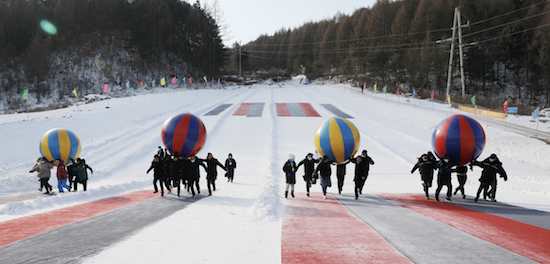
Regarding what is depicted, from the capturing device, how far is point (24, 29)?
67.7 metres

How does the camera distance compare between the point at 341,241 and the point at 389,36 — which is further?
the point at 389,36

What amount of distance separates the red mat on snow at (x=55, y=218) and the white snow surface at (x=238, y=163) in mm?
658

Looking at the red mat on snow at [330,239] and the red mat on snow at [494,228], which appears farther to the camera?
the red mat on snow at [494,228]

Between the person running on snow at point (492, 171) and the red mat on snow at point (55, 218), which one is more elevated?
the person running on snow at point (492, 171)

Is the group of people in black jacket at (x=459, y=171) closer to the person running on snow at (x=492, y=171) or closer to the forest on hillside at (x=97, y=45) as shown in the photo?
the person running on snow at (x=492, y=171)

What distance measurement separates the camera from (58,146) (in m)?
13.0

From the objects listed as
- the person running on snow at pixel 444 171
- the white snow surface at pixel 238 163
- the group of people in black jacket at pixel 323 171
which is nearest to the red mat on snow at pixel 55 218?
the white snow surface at pixel 238 163

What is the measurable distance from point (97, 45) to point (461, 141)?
79.1 metres

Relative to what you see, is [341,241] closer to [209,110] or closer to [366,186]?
[366,186]

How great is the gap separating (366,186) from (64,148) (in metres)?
13.2

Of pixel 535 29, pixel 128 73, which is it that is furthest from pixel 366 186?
pixel 128 73

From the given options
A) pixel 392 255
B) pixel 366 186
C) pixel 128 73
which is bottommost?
pixel 366 186

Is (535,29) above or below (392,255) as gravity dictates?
above

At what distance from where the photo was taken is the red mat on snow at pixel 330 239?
5070mm
